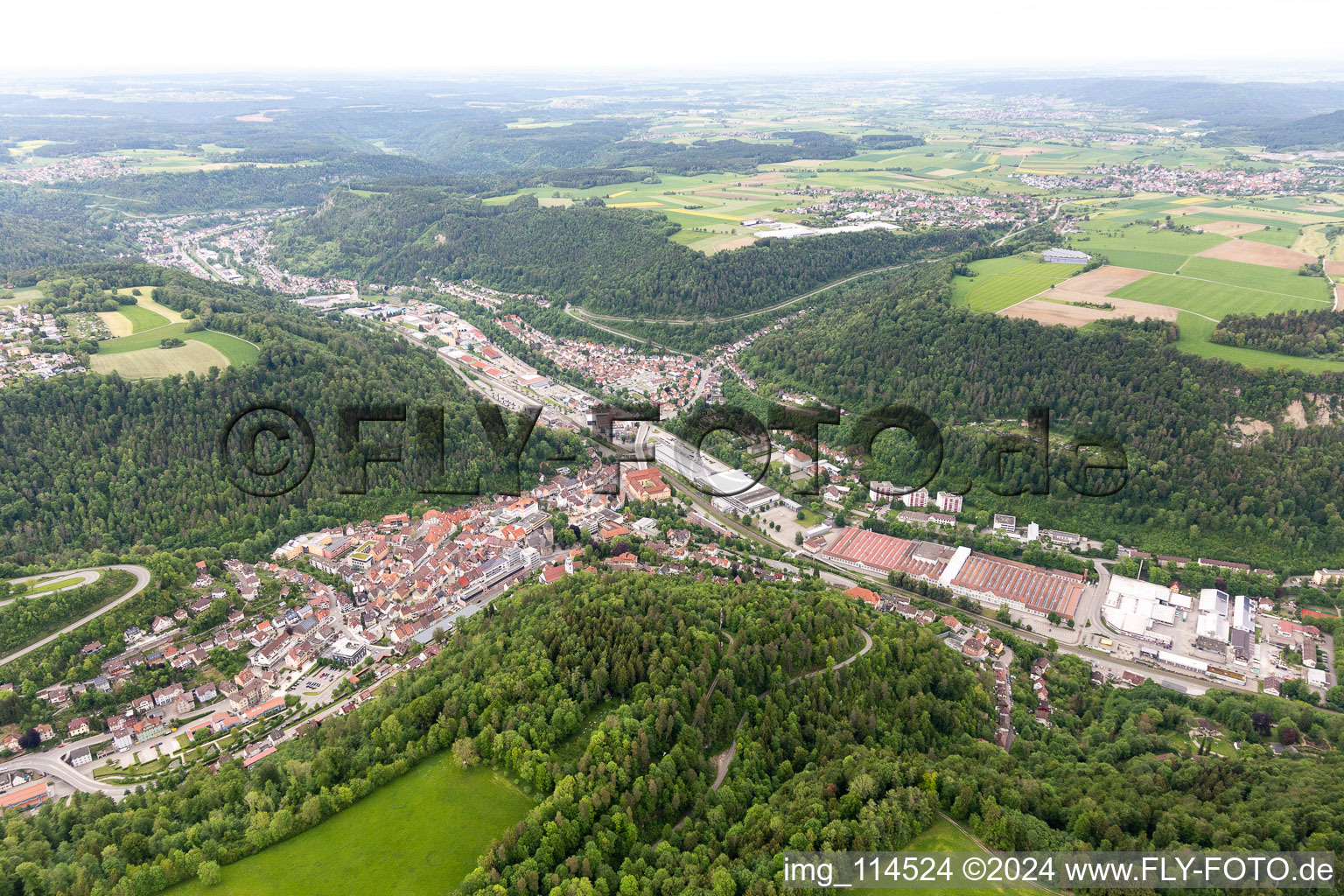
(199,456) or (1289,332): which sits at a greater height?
(1289,332)

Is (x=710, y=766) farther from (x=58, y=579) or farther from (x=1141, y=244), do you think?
(x=1141, y=244)

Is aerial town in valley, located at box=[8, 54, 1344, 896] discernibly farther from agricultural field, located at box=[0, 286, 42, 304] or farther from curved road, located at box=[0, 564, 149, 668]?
agricultural field, located at box=[0, 286, 42, 304]

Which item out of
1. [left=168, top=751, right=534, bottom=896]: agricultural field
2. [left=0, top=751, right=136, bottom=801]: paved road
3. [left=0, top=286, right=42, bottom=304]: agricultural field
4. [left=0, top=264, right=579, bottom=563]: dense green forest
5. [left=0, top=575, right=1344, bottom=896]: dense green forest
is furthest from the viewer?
[left=0, top=286, right=42, bottom=304]: agricultural field

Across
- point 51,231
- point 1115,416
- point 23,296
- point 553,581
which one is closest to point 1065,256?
point 1115,416

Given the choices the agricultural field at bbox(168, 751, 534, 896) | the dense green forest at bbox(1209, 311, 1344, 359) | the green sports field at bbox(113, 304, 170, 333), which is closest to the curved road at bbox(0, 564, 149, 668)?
the agricultural field at bbox(168, 751, 534, 896)

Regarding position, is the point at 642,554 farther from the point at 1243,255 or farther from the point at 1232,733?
the point at 1243,255

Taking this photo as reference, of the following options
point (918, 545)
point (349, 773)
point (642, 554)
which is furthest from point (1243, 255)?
point (349, 773)

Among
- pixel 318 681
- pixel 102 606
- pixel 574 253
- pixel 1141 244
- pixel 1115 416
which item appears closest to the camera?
pixel 318 681
